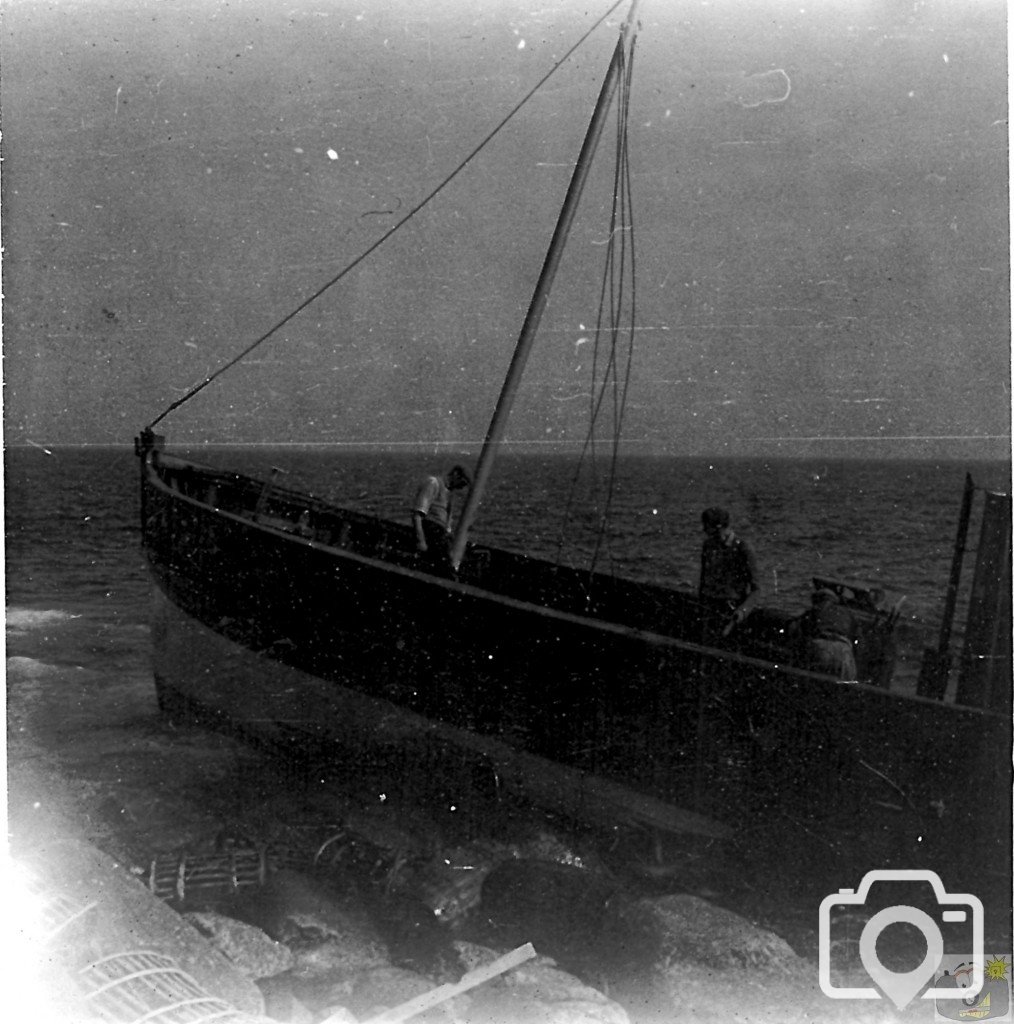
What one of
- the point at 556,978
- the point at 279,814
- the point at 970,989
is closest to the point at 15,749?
the point at 279,814

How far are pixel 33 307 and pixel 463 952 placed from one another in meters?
4.68

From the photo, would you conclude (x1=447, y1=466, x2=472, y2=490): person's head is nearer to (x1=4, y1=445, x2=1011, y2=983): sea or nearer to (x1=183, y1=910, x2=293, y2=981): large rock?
(x1=4, y1=445, x2=1011, y2=983): sea

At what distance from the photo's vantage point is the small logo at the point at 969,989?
4707mm

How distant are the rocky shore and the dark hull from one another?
626 mm

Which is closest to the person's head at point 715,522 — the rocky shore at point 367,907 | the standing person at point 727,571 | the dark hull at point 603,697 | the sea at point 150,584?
the standing person at point 727,571

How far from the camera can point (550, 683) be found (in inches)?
237

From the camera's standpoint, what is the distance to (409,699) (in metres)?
6.84

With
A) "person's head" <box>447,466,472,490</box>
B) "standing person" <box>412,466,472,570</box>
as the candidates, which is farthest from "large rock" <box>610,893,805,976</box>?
"person's head" <box>447,466,472,490</box>

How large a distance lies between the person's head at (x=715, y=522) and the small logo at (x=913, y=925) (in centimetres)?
237

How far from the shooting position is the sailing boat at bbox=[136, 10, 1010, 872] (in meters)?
5.19

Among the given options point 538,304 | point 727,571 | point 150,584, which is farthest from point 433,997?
point 150,584

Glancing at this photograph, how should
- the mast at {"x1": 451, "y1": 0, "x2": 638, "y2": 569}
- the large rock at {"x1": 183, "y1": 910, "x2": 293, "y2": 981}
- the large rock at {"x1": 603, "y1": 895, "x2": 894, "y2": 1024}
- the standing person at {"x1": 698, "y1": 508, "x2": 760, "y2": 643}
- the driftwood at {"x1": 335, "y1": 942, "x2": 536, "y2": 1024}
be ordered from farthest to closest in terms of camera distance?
the mast at {"x1": 451, "y1": 0, "x2": 638, "y2": 569}, the standing person at {"x1": 698, "y1": 508, "x2": 760, "y2": 643}, the large rock at {"x1": 183, "y1": 910, "x2": 293, "y2": 981}, the large rock at {"x1": 603, "y1": 895, "x2": 894, "y2": 1024}, the driftwood at {"x1": 335, "y1": 942, "x2": 536, "y2": 1024}

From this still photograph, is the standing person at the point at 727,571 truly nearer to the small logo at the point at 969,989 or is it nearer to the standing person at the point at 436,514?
the standing person at the point at 436,514

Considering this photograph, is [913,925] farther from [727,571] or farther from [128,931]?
[128,931]
